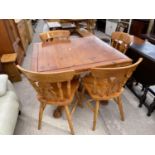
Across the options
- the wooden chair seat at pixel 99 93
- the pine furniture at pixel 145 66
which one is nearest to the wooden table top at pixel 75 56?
the wooden chair seat at pixel 99 93

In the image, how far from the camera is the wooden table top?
1385mm

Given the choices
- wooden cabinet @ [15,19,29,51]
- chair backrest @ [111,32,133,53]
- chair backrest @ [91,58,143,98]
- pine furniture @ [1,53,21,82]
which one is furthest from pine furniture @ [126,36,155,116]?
wooden cabinet @ [15,19,29,51]

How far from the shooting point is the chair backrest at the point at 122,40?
77.5 inches

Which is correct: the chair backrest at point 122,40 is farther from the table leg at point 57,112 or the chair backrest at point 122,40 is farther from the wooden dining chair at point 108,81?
Answer: the table leg at point 57,112

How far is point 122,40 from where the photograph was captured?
204 centimetres

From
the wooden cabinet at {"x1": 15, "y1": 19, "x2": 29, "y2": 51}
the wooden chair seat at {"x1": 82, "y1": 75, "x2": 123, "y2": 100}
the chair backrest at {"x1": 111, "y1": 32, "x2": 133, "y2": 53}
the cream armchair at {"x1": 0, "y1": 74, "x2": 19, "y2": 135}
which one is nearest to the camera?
the cream armchair at {"x1": 0, "y1": 74, "x2": 19, "y2": 135}

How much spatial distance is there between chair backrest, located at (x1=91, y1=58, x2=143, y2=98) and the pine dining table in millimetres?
155

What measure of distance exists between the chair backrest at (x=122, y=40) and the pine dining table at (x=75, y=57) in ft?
1.23

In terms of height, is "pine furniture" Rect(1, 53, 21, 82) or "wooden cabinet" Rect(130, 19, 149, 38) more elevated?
"wooden cabinet" Rect(130, 19, 149, 38)

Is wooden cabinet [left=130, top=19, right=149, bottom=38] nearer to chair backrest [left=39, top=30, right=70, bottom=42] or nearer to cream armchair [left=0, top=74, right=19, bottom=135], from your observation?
chair backrest [left=39, top=30, right=70, bottom=42]

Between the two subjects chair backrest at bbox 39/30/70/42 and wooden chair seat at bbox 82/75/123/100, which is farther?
chair backrest at bbox 39/30/70/42

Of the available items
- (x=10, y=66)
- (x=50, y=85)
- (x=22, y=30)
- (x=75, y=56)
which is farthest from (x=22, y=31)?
(x=50, y=85)
